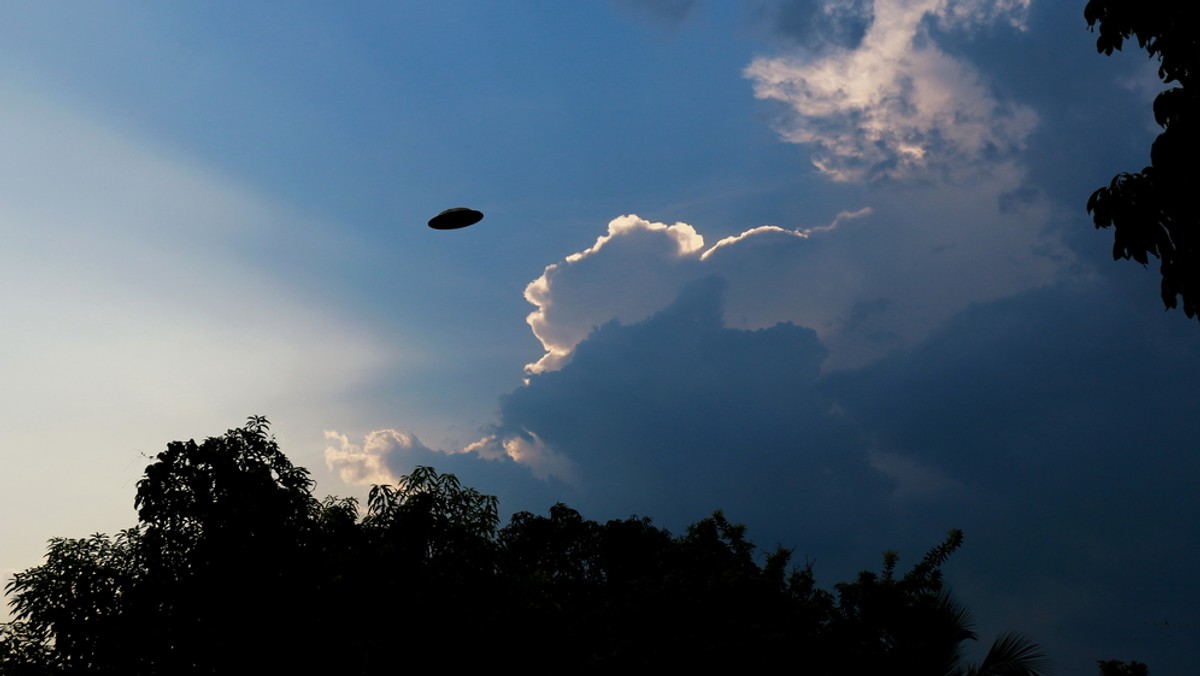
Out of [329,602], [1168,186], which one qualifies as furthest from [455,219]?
[1168,186]

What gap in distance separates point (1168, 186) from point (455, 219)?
41.9ft

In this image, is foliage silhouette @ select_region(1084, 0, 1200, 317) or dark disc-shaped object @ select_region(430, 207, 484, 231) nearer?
foliage silhouette @ select_region(1084, 0, 1200, 317)

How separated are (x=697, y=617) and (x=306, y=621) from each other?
8733mm

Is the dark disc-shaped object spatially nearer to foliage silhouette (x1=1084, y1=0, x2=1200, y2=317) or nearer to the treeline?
the treeline

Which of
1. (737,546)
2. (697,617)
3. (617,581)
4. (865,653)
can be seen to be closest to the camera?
(865,653)

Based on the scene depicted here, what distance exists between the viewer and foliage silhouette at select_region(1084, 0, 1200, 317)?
11.2 m

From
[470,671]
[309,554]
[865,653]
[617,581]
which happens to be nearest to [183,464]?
[309,554]

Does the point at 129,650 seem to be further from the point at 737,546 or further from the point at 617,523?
the point at 617,523

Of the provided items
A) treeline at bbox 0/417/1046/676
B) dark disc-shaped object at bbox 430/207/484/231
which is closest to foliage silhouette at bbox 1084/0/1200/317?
treeline at bbox 0/417/1046/676

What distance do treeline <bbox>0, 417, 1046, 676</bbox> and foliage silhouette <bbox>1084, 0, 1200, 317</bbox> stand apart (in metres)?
8.49

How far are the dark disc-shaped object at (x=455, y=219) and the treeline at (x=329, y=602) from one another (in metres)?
6.59

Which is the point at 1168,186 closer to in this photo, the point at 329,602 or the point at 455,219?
the point at 455,219

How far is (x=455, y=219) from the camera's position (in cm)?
1925

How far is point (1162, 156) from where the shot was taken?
1136cm
